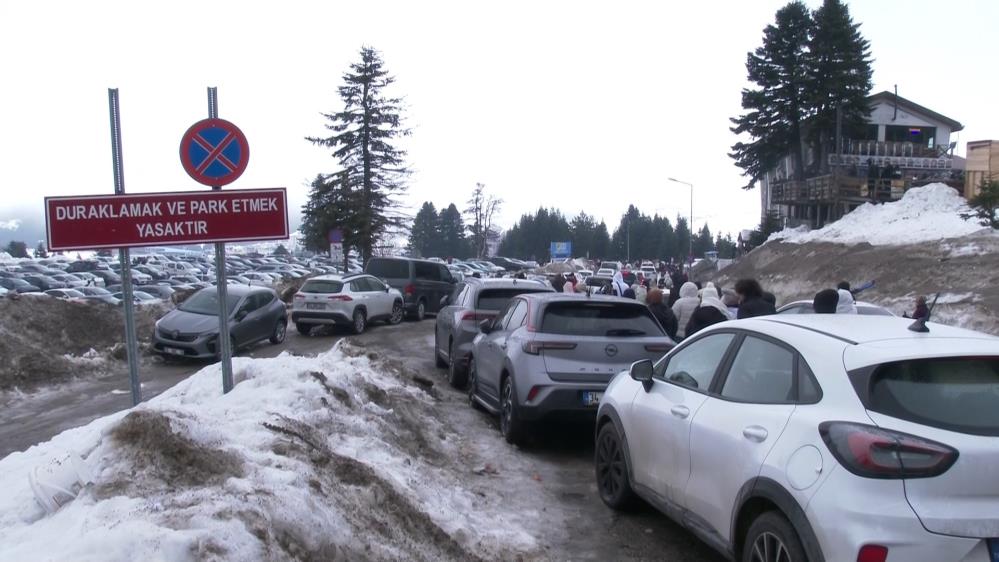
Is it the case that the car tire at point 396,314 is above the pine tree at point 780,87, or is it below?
below

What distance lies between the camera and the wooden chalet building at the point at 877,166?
152 feet

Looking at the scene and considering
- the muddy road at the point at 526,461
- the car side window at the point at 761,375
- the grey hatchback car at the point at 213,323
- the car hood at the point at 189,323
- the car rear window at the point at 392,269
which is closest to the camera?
the car side window at the point at 761,375

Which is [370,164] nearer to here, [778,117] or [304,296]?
[778,117]

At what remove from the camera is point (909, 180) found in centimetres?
4806

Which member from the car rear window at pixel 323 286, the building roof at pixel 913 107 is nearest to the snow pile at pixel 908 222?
the building roof at pixel 913 107

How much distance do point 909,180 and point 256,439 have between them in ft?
167

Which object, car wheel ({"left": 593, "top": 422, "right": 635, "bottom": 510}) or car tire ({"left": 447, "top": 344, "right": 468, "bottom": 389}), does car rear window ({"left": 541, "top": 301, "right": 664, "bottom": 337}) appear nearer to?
car wheel ({"left": 593, "top": 422, "right": 635, "bottom": 510})

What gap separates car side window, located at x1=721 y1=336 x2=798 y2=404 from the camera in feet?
14.2

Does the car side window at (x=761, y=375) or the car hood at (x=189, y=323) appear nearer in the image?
the car side window at (x=761, y=375)

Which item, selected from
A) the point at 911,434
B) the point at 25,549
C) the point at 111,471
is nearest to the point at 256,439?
the point at 111,471

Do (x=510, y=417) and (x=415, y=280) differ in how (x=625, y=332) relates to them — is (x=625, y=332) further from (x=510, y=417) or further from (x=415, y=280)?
(x=415, y=280)

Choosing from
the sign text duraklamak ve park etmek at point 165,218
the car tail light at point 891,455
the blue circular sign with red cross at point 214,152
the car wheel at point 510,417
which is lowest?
the car wheel at point 510,417

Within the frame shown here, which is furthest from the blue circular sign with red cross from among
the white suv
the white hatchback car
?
the white suv

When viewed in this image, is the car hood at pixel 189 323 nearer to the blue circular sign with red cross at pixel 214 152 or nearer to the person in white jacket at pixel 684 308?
the person in white jacket at pixel 684 308
